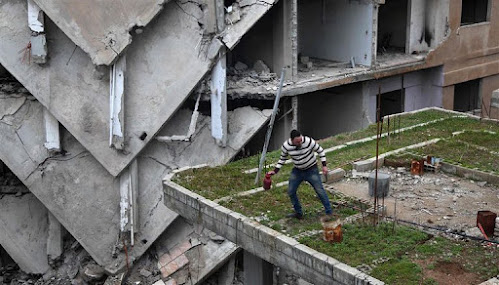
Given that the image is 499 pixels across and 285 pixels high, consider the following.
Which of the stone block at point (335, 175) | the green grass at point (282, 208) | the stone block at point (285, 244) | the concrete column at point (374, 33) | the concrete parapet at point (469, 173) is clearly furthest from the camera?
the concrete column at point (374, 33)

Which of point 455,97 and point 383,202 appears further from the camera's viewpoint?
point 455,97

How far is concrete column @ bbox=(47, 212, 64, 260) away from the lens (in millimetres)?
16609

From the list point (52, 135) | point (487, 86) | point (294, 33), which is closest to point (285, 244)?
point (52, 135)

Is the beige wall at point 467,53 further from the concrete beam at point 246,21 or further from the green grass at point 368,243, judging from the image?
the green grass at point 368,243

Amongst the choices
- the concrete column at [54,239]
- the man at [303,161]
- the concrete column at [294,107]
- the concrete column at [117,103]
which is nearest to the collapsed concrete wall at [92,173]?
the concrete column at [54,239]

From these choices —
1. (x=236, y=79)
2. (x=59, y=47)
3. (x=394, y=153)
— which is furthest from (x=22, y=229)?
(x=394, y=153)

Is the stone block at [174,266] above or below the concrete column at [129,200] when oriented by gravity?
below

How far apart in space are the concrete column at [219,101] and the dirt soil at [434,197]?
166 inches

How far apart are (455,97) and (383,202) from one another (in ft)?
47.1

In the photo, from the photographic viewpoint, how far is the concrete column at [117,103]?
14.9m

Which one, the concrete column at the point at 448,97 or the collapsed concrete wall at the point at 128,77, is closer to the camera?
the collapsed concrete wall at the point at 128,77

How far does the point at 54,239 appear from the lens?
16672 mm

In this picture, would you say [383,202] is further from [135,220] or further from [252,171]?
[135,220]

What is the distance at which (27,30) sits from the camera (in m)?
15.4
